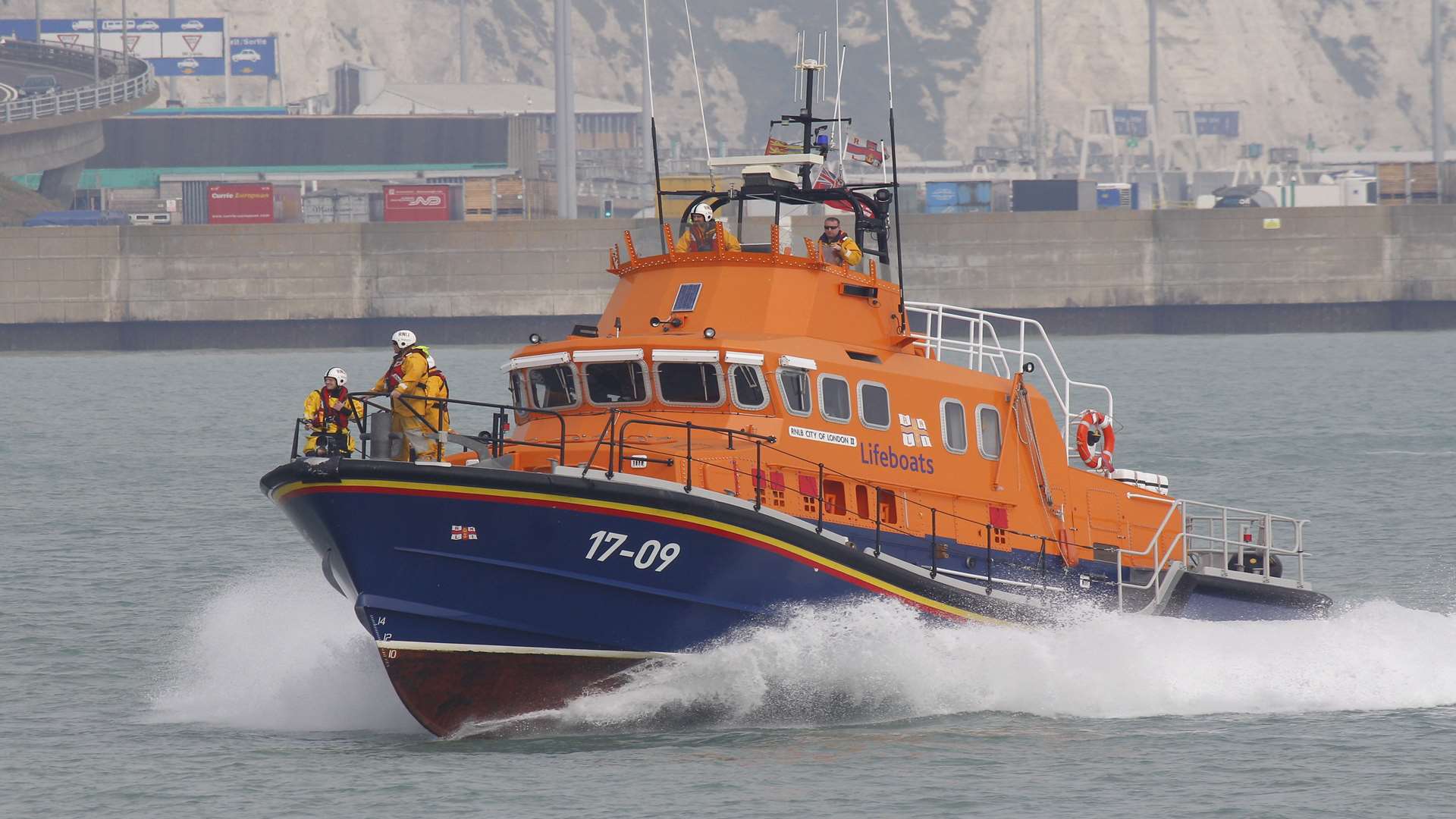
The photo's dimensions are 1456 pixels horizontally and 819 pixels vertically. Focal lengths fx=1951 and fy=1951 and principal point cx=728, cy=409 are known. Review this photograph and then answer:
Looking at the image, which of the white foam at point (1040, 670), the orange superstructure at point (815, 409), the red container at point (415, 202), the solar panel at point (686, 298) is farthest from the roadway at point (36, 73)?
the white foam at point (1040, 670)

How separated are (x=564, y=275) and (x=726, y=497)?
57.0 m

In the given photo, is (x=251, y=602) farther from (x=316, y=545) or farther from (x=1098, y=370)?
(x=1098, y=370)

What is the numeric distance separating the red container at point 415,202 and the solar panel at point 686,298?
220 feet

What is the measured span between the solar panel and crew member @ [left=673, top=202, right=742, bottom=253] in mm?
360

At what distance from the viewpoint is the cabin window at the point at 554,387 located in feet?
53.3

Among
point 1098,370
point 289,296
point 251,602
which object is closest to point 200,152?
point 289,296

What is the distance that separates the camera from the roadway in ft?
317

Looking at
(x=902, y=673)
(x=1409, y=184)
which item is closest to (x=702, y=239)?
(x=902, y=673)

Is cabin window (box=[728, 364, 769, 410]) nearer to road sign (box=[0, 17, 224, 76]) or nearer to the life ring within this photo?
the life ring

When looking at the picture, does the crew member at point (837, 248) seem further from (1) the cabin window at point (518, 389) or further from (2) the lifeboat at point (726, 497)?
(1) the cabin window at point (518, 389)

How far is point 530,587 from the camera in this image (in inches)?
576

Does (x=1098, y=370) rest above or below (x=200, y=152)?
below

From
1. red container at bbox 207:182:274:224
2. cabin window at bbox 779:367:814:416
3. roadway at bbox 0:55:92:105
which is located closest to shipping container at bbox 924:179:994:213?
red container at bbox 207:182:274:224

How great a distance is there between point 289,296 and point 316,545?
57.4m
